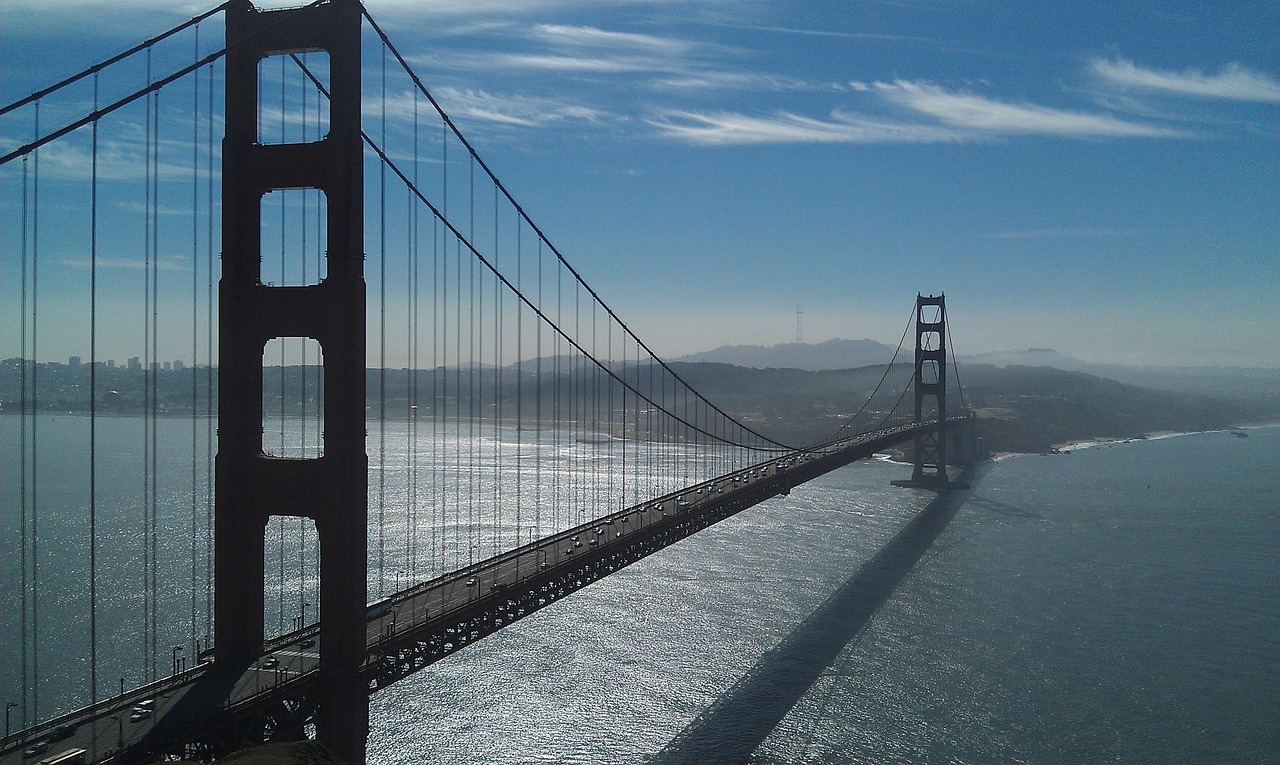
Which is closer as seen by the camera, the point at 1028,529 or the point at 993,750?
the point at 993,750

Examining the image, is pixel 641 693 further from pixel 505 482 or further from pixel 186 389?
pixel 186 389

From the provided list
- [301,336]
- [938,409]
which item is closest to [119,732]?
[301,336]

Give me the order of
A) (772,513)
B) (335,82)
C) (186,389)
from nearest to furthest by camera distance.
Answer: (335,82)
(772,513)
(186,389)

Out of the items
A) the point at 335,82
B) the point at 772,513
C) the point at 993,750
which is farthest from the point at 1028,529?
the point at 335,82

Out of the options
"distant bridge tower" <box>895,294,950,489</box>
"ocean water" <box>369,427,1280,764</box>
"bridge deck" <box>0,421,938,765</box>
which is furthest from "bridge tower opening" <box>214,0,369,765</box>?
"distant bridge tower" <box>895,294,950,489</box>

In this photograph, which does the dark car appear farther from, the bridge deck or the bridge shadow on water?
the bridge shadow on water

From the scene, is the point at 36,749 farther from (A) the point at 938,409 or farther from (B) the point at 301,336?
(A) the point at 938,409
